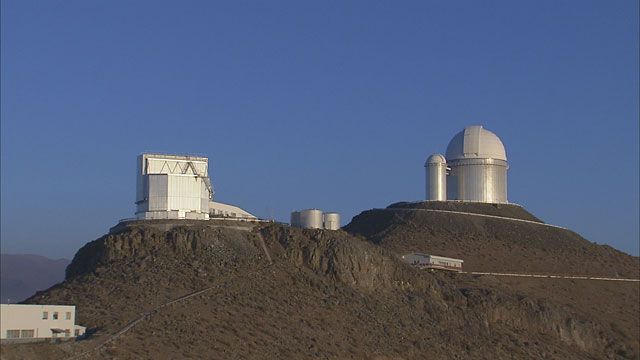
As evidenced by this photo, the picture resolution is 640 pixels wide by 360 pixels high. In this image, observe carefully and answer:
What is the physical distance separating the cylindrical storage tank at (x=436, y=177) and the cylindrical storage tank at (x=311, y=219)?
99.2ft

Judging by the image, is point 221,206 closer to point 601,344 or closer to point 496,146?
point 601,344

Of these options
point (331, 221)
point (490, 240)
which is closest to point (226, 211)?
point (331, 221)

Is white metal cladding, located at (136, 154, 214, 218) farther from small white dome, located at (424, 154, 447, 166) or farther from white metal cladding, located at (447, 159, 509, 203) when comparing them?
white metal cladding, located at (447, 159, 509, 203)

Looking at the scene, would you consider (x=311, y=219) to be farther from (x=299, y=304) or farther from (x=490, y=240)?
(x=490, y=240)

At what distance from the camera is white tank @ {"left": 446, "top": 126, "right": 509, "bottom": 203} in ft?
437

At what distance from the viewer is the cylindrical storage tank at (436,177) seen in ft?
433

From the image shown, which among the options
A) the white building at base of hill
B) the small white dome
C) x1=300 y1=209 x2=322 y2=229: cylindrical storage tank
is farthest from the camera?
the small white dome

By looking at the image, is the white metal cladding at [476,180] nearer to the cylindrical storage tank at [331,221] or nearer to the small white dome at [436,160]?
the small white dome at [436,160]

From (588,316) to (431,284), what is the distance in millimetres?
22178

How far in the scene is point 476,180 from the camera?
13388 cm

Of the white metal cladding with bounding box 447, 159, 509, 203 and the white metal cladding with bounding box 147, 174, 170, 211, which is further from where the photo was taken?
the white metal cladding with bounding box 447, 159, 509, 203

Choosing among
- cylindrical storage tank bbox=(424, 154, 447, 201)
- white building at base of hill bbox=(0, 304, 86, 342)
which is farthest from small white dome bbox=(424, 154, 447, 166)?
white building at base of hill bbox=(0, 304, 86, 342)

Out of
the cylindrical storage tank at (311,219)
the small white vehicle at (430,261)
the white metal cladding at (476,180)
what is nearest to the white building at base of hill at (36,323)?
the cylindrical storage tank at (311,219)

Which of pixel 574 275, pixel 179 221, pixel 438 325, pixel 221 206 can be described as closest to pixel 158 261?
pixel 179 221
